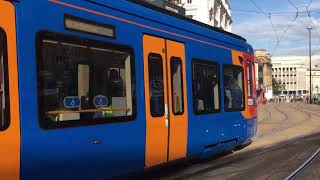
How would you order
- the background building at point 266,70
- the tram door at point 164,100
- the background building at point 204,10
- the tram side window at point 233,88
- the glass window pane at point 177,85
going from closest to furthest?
the tram door at point 164,100
the glass window pane at point 177,85
the tram side window at point 233,88
the background building at point 204,10
the background building at point 266,70

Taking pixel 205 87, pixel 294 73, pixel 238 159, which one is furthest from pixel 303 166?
pixel 294 73

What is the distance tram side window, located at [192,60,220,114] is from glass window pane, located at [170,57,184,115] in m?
0.61

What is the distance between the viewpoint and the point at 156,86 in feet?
28.8

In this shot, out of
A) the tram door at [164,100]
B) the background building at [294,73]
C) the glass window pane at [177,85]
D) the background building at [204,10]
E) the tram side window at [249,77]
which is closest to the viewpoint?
the tram door at [164,100]

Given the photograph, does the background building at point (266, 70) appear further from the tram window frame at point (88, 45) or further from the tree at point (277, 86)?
the tram window frame at point (88, 45)

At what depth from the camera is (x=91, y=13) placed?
23.6 feet

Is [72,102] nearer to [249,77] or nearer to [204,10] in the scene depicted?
[249,77]

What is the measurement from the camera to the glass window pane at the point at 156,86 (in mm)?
8594

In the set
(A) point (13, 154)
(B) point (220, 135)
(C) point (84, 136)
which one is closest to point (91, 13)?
(C) point (84, 136)

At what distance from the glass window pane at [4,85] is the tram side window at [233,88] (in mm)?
6761

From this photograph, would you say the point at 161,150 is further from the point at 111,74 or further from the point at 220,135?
the point at 220,135

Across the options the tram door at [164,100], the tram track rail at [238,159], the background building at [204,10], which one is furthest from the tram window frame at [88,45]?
the background building at [204,10]

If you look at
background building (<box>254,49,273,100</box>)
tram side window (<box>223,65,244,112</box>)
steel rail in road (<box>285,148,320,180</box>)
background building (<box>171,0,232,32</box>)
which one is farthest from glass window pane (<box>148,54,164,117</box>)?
background building (<box>254,49,273,100</box>)

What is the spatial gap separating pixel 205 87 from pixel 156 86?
2.29m
